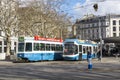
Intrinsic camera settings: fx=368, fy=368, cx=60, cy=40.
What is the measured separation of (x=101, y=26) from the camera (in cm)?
17638

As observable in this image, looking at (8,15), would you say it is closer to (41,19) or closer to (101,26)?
(41,19)

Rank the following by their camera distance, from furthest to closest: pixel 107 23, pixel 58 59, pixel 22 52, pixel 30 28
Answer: pixel 107 23 < pixel 30 28 < pixel 58 59 < pixel 22 52

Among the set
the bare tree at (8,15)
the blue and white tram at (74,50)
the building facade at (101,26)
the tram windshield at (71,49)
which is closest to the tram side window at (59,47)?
the blue and white tram at (74,50)

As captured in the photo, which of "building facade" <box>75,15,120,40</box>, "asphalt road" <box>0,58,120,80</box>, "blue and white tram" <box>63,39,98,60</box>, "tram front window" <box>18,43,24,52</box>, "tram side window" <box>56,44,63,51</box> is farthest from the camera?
"building facade" <box>75,15,120,40</box>

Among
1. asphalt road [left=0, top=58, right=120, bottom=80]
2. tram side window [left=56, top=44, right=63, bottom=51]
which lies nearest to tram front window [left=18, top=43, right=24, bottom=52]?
tram side window [left=56, top=44, right=63, bottom=51]

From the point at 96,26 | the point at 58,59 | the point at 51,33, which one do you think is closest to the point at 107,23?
the point at 96,26

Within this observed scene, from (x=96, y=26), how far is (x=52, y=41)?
130m

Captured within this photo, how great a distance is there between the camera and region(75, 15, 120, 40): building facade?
573 feet

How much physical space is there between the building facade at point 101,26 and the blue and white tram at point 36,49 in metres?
121

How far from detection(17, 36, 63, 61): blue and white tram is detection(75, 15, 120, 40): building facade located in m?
121

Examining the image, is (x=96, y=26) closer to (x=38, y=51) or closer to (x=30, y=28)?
(x=30, y=28)

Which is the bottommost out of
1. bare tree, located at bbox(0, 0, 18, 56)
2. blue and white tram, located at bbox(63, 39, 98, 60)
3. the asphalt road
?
the asphalt road

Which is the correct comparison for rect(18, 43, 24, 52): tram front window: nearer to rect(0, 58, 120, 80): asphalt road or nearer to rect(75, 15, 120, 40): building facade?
rect(0, 58, 120, 80): asphalt road

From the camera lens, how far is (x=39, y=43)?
158ft
